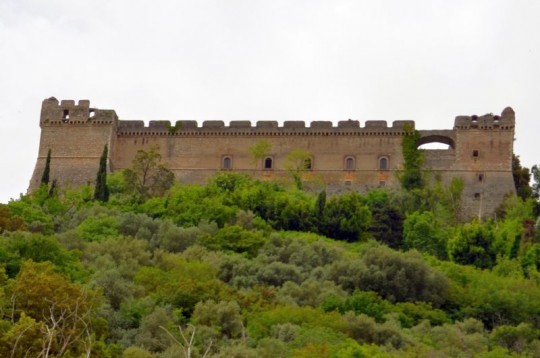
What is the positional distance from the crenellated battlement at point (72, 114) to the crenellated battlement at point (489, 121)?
14945 mm

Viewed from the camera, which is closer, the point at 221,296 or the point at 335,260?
the point at 221,296

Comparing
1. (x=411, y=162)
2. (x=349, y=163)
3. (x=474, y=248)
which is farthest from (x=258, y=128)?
(x=474, y=248)

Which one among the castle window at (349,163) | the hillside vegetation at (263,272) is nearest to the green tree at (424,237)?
the hillside vegetation at (263,272)

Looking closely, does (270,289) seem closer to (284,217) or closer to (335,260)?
(335,260)

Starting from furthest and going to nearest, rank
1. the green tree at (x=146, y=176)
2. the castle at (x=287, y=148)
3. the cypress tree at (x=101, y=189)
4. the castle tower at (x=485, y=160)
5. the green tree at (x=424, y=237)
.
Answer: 1. the castle at (x=287, y=148)
2. the castle tower at (x=485, y=160)
3. the green tree at (x=146, y=176)
4. the cypress tree at (x=101, y=189)
5. the green tree at (x=424, y=237)

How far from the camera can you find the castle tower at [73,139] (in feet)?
179

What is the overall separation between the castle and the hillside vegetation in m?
1.70

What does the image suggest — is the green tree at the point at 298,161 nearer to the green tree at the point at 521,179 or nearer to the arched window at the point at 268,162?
the arched window at the point at 268,162

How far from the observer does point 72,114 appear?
182 feet

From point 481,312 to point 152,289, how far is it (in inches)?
369

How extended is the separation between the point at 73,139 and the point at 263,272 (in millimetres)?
19517

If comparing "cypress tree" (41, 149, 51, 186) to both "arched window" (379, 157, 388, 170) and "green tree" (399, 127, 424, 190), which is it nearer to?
"arched window" (379, 157, 388, 170)

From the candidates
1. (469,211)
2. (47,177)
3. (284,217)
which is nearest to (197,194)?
(284,217)

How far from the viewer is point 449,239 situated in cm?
4503
